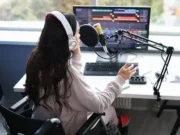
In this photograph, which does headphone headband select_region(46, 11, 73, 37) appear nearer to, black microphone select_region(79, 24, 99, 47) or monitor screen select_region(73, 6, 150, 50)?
black microphone select_region(79, 24, 99, 47)

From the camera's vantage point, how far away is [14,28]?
2.75 m

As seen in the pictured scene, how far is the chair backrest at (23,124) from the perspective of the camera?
1392mm

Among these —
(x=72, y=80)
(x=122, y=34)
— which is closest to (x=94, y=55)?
(x=122, y=34)

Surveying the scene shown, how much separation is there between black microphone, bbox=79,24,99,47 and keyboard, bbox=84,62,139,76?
8.9 inches

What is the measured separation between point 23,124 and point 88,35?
0.72 metres

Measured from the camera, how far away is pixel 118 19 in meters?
2.08

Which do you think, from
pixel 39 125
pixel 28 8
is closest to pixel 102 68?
pixel 39 125

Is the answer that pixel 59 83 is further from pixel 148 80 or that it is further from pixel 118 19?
pixel 118 19

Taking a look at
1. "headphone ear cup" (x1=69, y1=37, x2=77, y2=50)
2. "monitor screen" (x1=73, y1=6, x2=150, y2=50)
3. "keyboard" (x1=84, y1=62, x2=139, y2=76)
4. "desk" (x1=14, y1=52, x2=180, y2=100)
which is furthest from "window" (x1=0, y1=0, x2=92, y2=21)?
"headphone ear cup" (x1=69, y1=37, x2=77, y2=50)

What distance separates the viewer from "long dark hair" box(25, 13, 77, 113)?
140cm

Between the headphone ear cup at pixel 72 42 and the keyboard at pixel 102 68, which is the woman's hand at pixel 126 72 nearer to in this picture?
the keyboard at pixel 102 68

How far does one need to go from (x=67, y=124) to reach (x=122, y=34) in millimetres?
708

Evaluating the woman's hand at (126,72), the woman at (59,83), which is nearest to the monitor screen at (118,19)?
the woman's hand at (126,72)

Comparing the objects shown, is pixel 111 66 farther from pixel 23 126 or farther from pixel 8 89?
pixel 8 89
